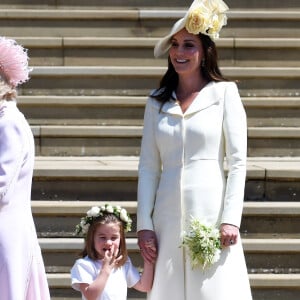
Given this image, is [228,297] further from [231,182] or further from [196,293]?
[231,182]

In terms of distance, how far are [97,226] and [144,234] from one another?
33 centimetres

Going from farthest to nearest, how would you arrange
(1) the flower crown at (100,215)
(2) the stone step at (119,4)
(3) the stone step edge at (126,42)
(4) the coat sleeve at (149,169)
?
(2) the stone step at (119,4) → (3) the stone step edge at (126,42) → (1) the flower crown at (100,215) → (4) the coat sleeve at (149,169)

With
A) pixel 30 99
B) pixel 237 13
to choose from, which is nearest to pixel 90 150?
pixel 30 99

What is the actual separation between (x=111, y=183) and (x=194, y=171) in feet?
6.70

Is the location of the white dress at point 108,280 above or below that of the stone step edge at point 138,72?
below

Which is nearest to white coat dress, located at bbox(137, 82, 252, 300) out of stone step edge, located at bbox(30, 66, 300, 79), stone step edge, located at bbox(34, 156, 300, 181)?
stone step edge, located at bbox(34, 156, 300, 181)

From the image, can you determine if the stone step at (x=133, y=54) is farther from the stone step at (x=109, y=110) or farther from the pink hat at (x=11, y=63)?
the pink hat at (x=11, y=63)

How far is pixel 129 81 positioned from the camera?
816 cm

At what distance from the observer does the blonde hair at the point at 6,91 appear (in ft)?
14.7

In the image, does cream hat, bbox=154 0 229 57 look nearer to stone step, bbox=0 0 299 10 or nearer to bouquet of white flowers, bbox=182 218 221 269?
bouquet of white flowers, bbox=182 218 221 269

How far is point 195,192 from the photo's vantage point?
182 inches

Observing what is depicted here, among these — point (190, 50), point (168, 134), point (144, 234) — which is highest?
point (190, 50)

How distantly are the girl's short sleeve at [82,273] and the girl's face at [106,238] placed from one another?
82 millimetres

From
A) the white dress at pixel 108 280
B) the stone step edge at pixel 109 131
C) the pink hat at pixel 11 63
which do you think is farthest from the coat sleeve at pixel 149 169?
the stone step edge at pixel 109 131
